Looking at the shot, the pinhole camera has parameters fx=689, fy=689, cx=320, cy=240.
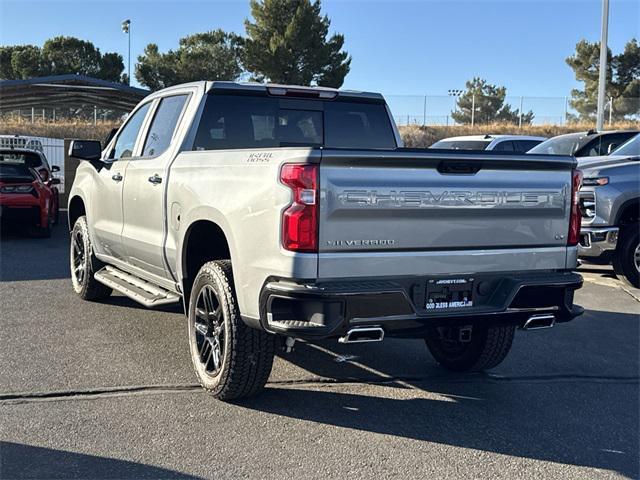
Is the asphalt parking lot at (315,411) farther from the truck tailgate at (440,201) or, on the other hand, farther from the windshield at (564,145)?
the windshield at (564,145)

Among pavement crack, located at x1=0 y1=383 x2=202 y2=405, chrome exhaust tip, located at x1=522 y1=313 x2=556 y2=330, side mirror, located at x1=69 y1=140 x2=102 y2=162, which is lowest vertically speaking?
pavement crack, located at x1=0 y1=383 x2=202 y2=405

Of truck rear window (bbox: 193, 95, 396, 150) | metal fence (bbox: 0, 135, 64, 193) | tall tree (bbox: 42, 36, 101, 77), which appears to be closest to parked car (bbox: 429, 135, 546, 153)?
truck rear window (bbox: 193, 95, 396, 150)

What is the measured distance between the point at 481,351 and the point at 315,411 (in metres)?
1.43

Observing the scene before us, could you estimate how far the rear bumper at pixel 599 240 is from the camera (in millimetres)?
8391

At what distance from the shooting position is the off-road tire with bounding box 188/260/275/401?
13.7 ft

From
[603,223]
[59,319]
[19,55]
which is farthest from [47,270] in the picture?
[19,55]

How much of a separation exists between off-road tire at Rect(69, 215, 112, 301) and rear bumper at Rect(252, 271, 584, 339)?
359 centimetres

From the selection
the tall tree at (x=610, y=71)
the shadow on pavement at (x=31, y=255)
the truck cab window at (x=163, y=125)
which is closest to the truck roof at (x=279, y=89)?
the truck cab window at (x=163, y=125)

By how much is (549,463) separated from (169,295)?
9.87 ft

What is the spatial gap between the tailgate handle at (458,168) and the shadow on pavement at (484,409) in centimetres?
155

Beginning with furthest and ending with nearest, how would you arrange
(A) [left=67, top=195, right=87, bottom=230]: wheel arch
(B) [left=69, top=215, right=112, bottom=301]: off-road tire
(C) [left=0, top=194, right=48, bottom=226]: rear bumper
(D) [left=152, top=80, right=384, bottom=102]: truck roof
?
1. (C) [left=0, top=194, right=48, bottom=226]: rear bumper
2. (A) [left=67, top=195, right=87, bottom=230]: wheel arch
3. (B) [left=69, top=215, right=112, bottom=301]: off-road tire
4. (D) [left=152, top=80, right=384, bottom=102]: truck roof

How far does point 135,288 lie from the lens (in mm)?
5836

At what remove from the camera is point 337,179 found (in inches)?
143

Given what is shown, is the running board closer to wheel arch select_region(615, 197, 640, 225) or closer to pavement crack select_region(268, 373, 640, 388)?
pavement crack select_region(268, 373, 640, 388)
